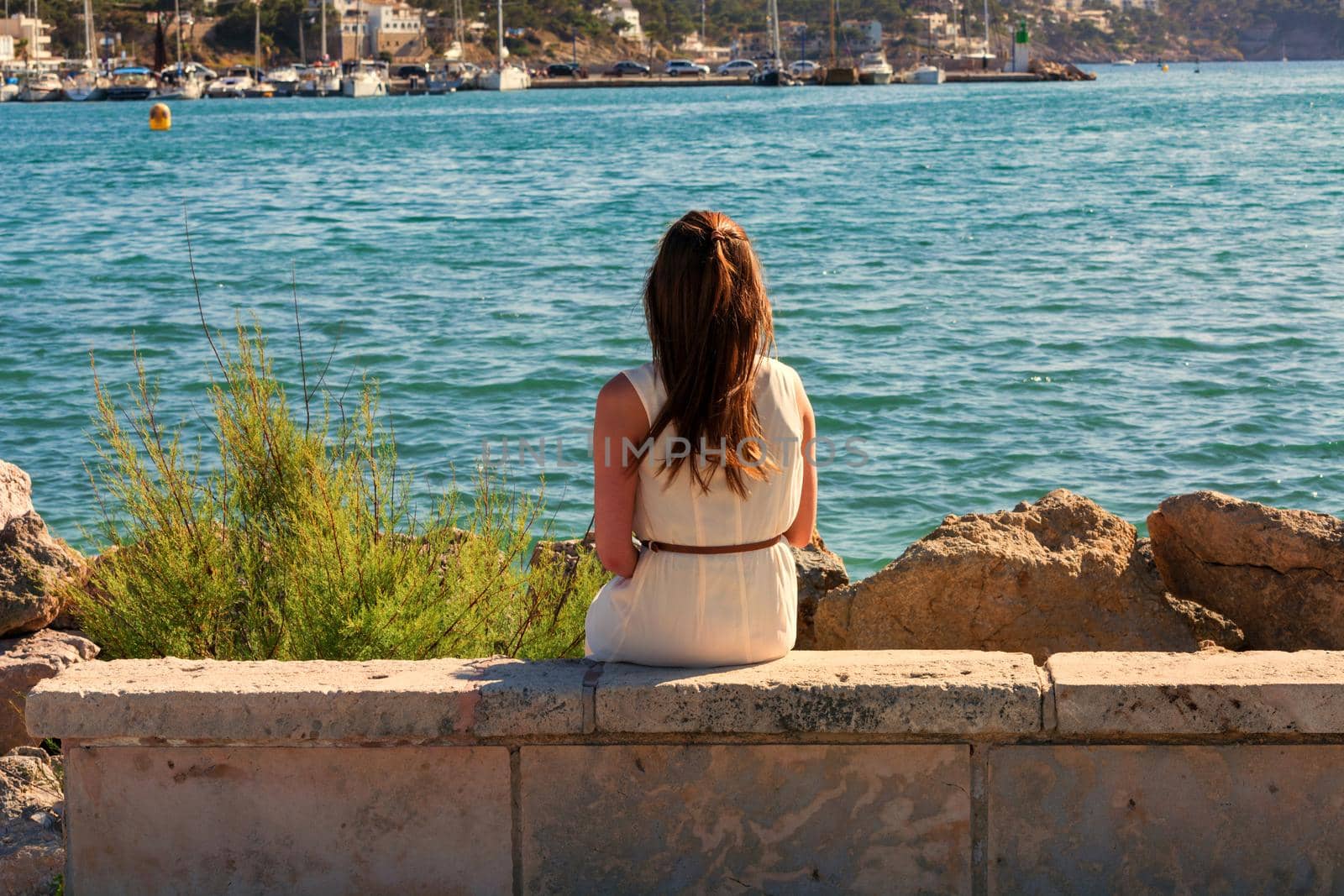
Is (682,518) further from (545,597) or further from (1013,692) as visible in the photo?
(545,597)

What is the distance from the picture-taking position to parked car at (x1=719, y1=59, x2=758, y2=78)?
126m

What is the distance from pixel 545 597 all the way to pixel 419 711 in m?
1.48

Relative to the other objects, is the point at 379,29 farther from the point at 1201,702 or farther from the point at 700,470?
the point at 1201,702

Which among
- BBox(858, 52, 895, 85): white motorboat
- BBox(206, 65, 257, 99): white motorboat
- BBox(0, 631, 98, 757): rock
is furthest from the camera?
BBox(858, 52, 895, 85): white motorboat

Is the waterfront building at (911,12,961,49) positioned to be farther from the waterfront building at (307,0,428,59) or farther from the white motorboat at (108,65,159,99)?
the white motorboat at (108,65,159,99)

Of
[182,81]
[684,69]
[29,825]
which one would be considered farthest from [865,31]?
[29,825]

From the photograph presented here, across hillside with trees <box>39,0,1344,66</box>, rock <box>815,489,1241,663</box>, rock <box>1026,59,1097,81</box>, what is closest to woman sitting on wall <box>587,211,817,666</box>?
A: rock <box>815,489,1241,663</box>

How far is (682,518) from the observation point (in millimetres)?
3307

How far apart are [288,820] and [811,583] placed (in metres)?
2.72

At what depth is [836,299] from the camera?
58.8 ft

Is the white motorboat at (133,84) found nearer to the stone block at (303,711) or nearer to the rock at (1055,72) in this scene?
the rock at (1055,72)

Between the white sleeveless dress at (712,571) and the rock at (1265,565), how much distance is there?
2.47 meters

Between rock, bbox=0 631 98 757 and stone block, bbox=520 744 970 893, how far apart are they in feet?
6.75

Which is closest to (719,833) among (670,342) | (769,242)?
(670,342)
